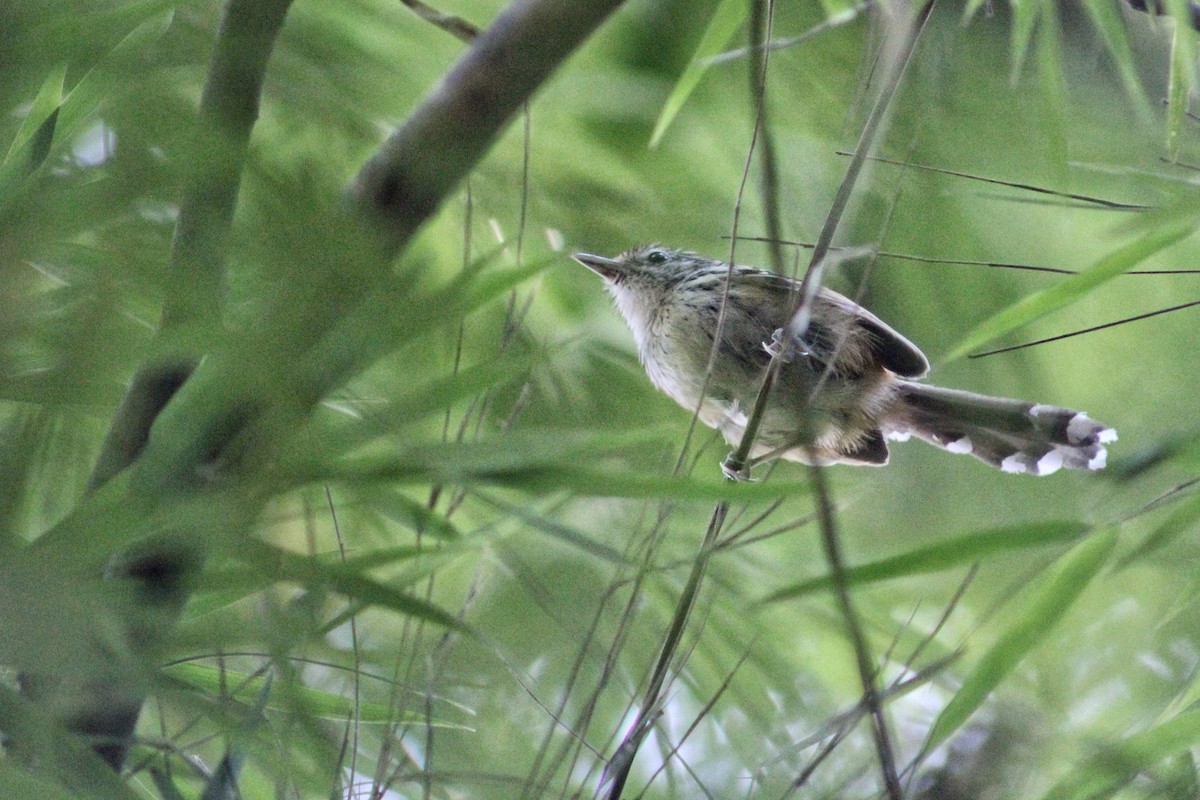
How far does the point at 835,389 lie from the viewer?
3229mm

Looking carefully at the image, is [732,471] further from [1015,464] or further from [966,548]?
[1015,464]

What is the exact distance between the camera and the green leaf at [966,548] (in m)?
1.52

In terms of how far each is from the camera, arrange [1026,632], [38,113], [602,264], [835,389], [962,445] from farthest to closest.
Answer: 1. [602,264]
2. [962,445]
3. [835,389]
4. [38,113]
5. [1026,632]

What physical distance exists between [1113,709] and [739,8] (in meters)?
2.38

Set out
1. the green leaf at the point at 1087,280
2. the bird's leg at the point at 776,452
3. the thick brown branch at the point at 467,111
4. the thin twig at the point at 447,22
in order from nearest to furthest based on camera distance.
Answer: the bird's leg at the point at 776,452
the green leaf at the point at 1087,280
the thick brown branch at the point at 467,111
the thin twig at the point at 447,22

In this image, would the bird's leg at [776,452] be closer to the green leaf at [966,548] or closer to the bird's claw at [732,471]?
the bird's claw at [732,471]

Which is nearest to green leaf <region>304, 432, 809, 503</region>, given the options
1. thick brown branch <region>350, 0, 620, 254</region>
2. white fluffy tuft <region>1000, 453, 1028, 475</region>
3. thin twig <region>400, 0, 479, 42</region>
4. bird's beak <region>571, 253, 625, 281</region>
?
thick brown branch <region>350, 0, 620, 254</region>

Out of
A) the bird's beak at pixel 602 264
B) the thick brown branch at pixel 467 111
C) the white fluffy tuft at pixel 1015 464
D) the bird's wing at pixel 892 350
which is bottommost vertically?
the white fluffy tuft at pixel 1015 464

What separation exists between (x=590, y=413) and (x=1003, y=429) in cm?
109

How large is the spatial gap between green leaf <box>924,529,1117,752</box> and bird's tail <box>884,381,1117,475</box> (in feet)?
3.77

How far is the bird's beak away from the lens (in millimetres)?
3555

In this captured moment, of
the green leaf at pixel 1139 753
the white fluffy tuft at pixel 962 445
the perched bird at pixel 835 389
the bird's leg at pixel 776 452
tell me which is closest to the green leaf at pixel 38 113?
the bird's leg at pixel 776 452

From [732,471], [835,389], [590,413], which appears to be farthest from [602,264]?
[732,471]

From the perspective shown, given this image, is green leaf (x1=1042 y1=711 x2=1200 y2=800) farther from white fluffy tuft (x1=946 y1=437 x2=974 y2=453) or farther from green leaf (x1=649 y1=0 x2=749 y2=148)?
white fluffy tuft (x1=946 y1=437 x2=974 y2=453)
